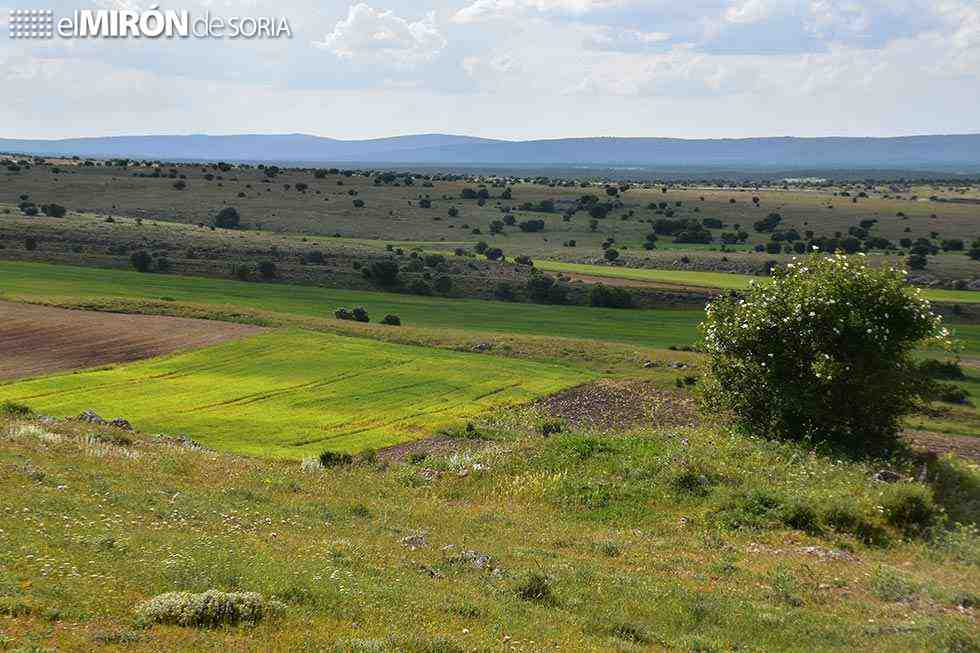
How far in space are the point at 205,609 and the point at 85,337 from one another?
145 ft

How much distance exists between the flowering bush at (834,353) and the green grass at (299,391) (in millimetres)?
12291

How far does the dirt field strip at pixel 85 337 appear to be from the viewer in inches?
1885

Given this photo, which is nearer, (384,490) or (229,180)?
(384,490)

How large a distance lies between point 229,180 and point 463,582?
15345 centimetres

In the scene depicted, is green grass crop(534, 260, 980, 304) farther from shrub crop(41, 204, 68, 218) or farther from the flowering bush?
the flowering bush

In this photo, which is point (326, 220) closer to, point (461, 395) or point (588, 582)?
Answer: point (461, 395)

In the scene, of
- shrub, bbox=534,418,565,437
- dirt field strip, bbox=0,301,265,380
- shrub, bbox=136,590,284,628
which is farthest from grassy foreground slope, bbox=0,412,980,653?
dirt field strip, bbox=0,301,265,380

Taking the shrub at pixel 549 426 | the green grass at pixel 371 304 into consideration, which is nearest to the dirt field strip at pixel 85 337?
the green grass at pixel 371 304

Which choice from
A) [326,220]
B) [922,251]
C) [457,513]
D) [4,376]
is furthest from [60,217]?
[457,513]

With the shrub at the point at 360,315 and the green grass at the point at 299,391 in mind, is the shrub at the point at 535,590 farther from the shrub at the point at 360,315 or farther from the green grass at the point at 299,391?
the shrub at the point at 360,315

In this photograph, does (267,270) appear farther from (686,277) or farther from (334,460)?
(334,460)

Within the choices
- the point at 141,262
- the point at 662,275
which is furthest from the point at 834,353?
the point at 141,262

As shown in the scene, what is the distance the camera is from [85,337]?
5316 cm

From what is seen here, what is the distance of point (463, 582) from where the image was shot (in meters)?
16.2
